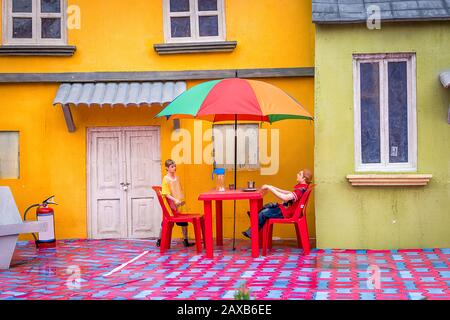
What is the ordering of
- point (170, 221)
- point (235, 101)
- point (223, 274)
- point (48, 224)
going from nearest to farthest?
1. point (223, 274)
2. point (235, 101)
3. point (170, 221)
4. point (48, 224)

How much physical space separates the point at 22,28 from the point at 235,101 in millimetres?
4997

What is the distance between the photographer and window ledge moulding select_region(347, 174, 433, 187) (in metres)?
11.7

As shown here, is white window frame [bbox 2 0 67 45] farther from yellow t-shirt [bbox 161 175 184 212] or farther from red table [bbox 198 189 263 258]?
red table [bbox 198 189 263 258]

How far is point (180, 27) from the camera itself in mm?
13703

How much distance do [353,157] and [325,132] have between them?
582 millimetres

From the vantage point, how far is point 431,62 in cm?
1190

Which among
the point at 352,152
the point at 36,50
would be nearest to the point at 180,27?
the point at 36,50

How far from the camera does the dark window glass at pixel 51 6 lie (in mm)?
13758

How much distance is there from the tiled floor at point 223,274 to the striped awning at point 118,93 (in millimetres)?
2419

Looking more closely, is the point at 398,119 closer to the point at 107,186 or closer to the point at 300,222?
the point at 300,222

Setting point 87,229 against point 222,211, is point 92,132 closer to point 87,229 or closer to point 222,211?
point 87,229

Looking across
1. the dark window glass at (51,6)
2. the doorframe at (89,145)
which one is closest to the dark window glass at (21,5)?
the dark window glass at (51,6)
